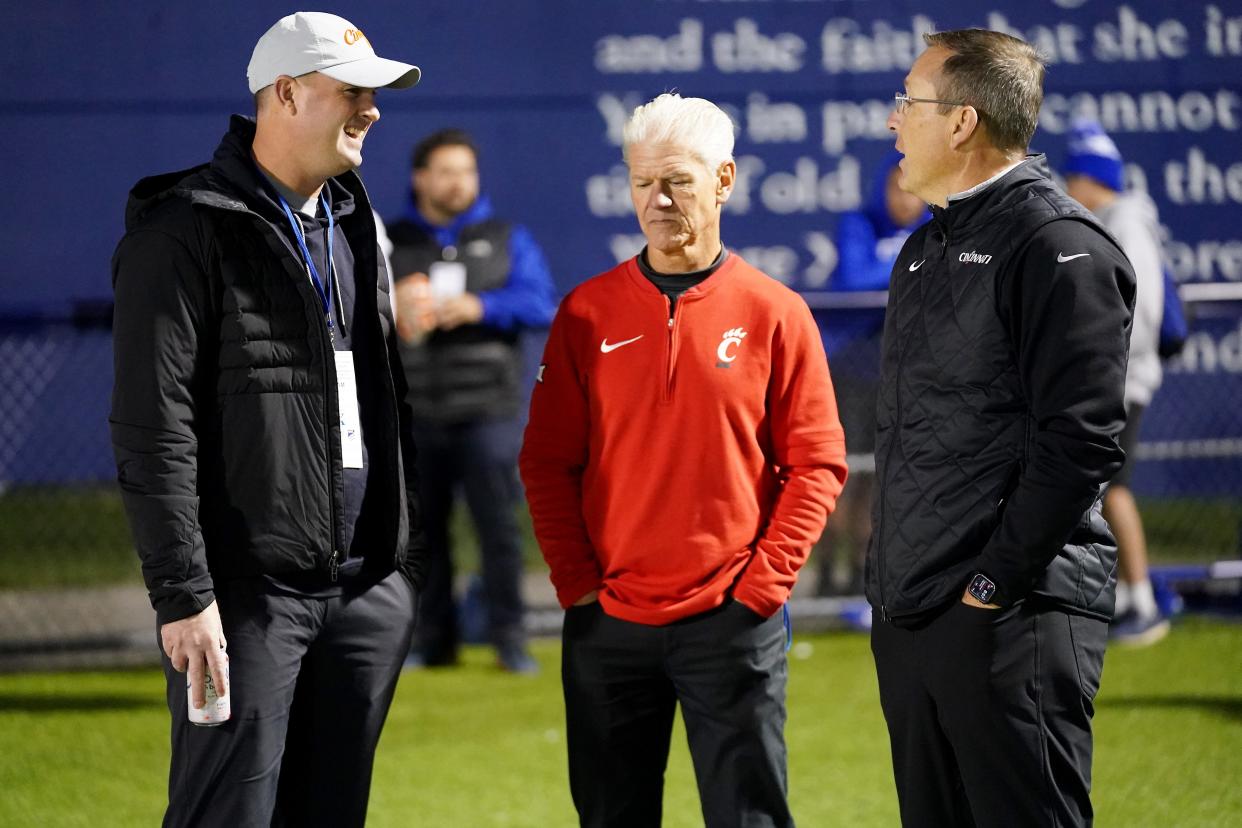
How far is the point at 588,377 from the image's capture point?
3035 millimetres

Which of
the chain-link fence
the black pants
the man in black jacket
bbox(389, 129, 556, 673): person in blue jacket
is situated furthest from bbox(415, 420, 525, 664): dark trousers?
the man in black jacket

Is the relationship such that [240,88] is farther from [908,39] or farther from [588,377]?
[588,377]

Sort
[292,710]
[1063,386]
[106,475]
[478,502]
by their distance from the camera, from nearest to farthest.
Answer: [1063,386]
[292,710]
[478,502]
[106,475]

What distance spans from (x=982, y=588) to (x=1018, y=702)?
0.67ft

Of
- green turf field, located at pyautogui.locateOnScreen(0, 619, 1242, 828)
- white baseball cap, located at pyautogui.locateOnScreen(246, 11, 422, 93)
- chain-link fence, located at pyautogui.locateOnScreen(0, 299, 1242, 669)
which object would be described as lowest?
green turf field, located at pyautogui.locateOnScreen(0, 619, 1242, 828)

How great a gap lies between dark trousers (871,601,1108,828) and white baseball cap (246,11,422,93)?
135cm

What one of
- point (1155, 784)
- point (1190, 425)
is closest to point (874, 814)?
point (1155, 784)

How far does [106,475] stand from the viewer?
733cm

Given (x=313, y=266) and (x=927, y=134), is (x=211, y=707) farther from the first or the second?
(x=927, y=134)

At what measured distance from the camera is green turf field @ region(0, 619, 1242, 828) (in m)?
4.54

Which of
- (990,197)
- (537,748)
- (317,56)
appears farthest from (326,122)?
(537,748)

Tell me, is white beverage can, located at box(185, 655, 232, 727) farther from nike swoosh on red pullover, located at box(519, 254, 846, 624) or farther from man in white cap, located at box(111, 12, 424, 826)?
nike swoosh on red pullover, located at box(519, 254, 846, 624)

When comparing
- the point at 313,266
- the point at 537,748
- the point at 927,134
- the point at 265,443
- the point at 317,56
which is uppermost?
the point at 317,56

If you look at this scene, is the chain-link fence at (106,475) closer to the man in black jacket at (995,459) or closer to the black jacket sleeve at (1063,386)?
the man in black jacket at (995,459)
